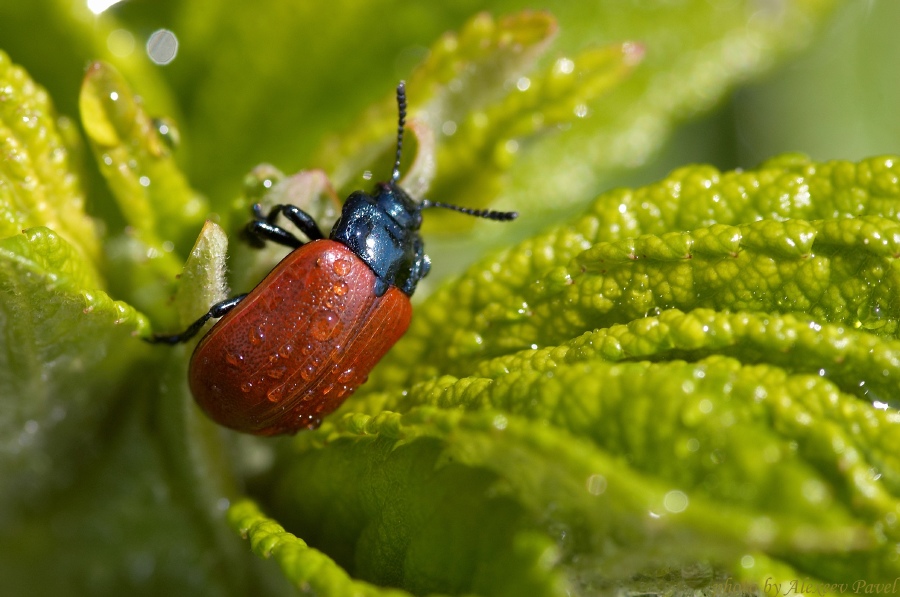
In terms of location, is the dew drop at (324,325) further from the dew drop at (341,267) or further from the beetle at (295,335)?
the dew drop at (341,267)

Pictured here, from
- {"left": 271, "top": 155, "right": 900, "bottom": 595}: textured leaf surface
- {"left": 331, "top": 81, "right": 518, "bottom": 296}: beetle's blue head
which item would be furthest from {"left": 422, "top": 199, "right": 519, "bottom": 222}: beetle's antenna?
{"left": 271, "top": 155, "right": 900, "bottom": 595}: textured leaf surface

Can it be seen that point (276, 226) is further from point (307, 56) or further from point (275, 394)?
point (307, 56)

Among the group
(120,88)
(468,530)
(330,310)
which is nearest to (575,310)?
(468,530)

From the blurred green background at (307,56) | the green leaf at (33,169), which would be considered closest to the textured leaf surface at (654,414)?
the green leaf at (33,169)

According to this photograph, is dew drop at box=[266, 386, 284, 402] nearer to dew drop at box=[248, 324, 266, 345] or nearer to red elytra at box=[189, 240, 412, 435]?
red elytra at box=[189, 240, 412, 435]

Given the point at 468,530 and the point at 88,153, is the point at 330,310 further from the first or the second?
the point at 468,530

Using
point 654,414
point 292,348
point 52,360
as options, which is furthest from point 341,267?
point 654,414

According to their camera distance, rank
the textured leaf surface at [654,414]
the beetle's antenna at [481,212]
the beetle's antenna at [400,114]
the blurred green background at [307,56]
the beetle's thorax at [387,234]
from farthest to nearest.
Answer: the beetle's thorax at [387,234]
the beetle's antenna at [481,212]
the blurred green background at [307,56]
the beetle's antenna at [400,114]
the textured leaf surface at [654,414]
